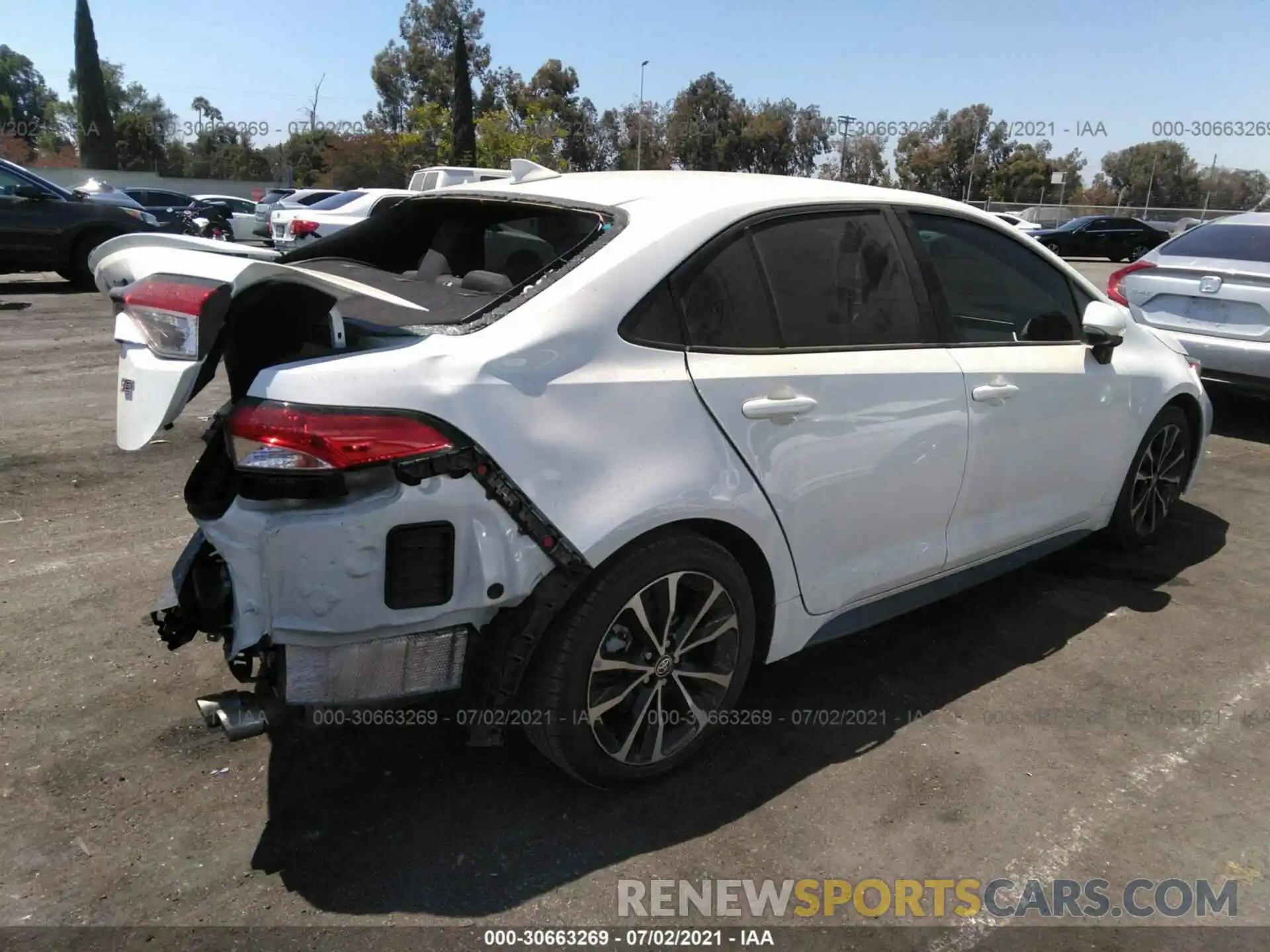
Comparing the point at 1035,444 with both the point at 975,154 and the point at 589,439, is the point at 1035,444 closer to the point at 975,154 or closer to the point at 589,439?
the point at 589,439

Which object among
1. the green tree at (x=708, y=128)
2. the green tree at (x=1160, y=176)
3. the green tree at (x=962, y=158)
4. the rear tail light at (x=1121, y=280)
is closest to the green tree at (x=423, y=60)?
the green tree at (x=708, y=128)

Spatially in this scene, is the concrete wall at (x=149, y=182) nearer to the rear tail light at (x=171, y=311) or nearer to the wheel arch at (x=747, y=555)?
the rear tail light at (x=171, y=311)

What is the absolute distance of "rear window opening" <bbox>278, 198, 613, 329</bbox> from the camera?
8.30 ft

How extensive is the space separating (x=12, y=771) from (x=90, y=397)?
15.8 feet

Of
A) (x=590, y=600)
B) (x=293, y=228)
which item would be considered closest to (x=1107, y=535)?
(x=590, y=600)

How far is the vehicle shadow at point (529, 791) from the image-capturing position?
2.44m

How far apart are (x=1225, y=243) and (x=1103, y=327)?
172 inches

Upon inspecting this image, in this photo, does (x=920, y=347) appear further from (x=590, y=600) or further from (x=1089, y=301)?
(x=590, y=600)

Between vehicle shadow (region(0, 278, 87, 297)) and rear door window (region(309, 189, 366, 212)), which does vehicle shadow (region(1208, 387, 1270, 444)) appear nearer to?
rear door window (region(309, 189, 366, 212))

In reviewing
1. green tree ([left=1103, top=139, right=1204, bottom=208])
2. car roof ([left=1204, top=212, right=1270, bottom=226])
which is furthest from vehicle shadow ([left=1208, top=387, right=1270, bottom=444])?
green tree ([left=1103, top=139, right=1204, bottom=208])

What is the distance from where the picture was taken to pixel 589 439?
7.91 feet

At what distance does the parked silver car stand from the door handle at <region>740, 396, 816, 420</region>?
5.23 m

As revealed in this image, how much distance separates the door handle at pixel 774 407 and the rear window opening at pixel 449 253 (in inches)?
26.0

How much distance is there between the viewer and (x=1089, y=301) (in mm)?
4027
